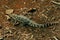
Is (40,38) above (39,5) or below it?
below

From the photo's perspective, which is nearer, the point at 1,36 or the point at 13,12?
the point at 1,36

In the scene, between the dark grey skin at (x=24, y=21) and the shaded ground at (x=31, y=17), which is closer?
the shaded ground at (x=31, y=17)

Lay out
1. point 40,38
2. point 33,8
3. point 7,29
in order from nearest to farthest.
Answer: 1. point 40,38
2. point 7,29
3. point 33,8

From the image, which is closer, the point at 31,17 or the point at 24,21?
the point at 24,21

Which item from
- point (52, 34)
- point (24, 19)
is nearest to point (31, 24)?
point (24, 19)

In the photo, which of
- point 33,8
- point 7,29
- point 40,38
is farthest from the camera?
point 33,8

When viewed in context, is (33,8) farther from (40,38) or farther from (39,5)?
(40,38)

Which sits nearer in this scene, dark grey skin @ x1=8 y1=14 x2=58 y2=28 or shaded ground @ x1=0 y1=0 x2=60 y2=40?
shaded ground @ x1=0 y1=0 x2=60 y2=40

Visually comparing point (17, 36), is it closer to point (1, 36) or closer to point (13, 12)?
point (1, 36)
